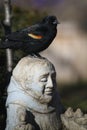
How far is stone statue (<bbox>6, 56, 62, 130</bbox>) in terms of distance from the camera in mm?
7625

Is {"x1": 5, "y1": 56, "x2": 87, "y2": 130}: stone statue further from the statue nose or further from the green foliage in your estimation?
the green foliage

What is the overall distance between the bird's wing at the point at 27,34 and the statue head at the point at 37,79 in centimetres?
39

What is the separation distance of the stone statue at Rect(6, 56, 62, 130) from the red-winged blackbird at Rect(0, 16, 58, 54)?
0.32 m

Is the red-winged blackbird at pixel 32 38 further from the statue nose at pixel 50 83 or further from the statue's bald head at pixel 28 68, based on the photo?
the statue nose at pixel 50 83

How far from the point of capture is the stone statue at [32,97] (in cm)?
762

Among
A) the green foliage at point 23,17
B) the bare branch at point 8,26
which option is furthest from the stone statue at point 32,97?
the green foliage at point 23,17

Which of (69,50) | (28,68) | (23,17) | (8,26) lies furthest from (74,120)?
(69,50)

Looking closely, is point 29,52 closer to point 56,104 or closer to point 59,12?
point 56,104

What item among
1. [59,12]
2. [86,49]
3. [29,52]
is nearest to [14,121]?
[29,52]

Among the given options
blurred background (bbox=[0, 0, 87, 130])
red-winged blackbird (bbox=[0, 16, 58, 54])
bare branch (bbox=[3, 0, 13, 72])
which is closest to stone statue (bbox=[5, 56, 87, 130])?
red-winged blackbird (bbox=[0, 16, 58, 54])

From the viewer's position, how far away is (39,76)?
7629 millimetres

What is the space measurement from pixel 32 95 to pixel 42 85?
0.51 ft

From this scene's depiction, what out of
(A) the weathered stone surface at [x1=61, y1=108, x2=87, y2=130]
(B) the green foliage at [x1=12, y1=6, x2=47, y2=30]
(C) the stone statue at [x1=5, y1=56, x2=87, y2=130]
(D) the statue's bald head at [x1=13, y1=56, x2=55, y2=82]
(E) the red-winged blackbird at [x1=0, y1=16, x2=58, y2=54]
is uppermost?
(B) the green foliage at [x1=12, y1=6, x2=47, y2=30]

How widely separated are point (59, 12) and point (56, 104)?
1851 cm
